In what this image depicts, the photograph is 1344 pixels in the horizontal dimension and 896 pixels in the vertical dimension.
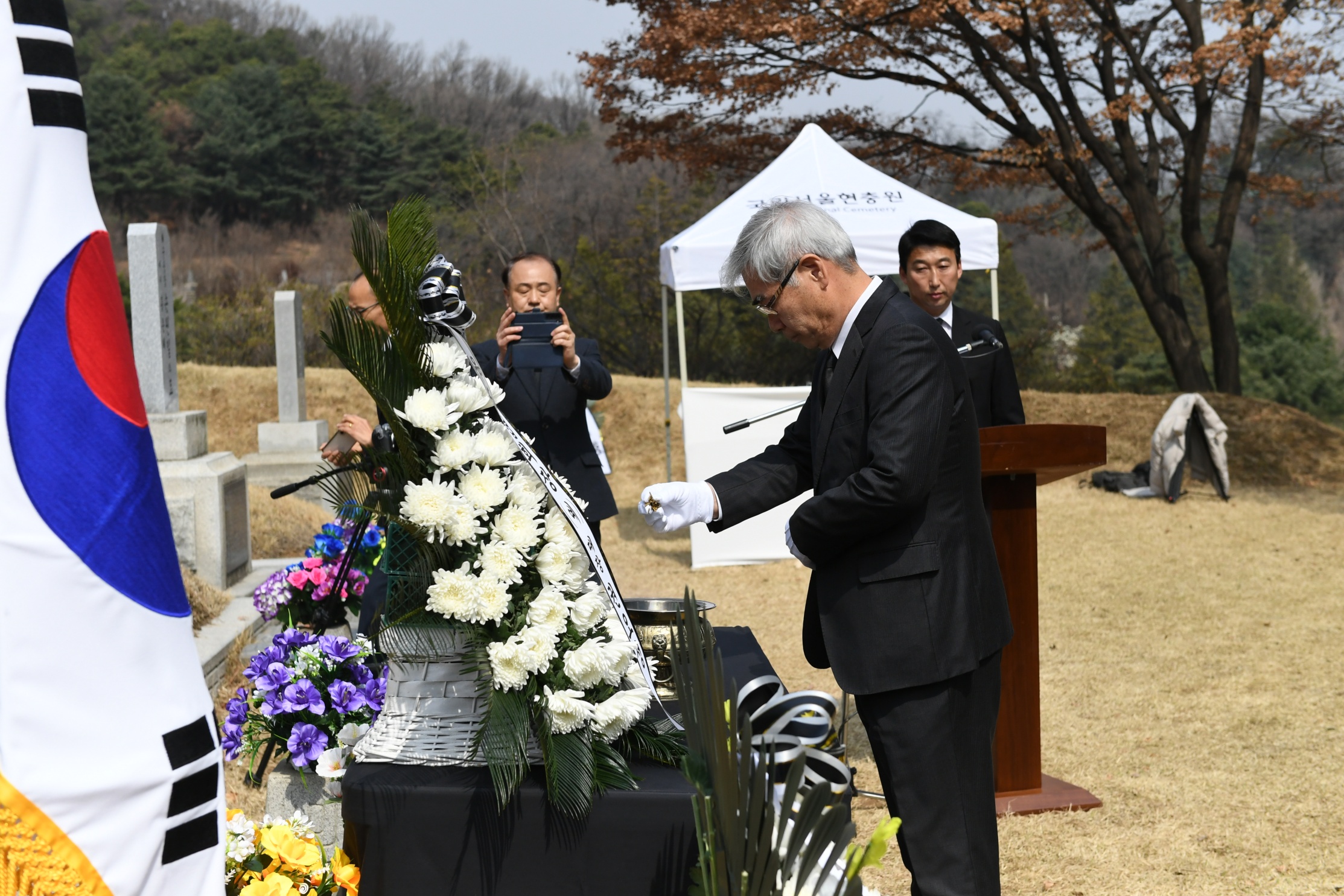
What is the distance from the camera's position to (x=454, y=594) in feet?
6.52

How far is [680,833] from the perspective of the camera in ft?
7.03

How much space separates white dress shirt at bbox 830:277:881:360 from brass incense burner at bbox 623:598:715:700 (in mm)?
710

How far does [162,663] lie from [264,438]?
35.8 feet

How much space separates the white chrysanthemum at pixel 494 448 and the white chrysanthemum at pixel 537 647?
308mm

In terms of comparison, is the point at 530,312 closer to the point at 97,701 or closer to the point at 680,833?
the point at 680,833

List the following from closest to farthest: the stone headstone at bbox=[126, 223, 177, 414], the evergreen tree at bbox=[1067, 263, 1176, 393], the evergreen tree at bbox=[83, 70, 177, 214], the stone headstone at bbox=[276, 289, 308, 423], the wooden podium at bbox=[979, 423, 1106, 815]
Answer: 1. the wooden podium at bbox=[979, 423, 1106, 815]
2. the stone headstone at bbox=[126, 223, 177, 414]
3. the stone headstone at bbox=[276, 289, 308, 423]
4. the evergreen tree at bbox=[1067, 263, 1176, 393]
5. the evergreen tree at bbox=[83, 70, 177, 214]

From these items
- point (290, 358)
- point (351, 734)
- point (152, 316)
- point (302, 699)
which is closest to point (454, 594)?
point (351, 734)

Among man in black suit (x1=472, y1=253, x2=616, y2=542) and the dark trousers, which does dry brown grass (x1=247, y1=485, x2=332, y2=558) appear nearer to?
man in black suit (x1=472, y1=253, x2=616, y2=542)

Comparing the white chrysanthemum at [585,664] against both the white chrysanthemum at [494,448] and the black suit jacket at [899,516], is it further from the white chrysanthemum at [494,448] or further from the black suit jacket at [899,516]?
the black suit jacket at [899,516]

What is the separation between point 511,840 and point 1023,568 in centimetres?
222

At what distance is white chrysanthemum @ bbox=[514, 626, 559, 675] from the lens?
79.0 inches

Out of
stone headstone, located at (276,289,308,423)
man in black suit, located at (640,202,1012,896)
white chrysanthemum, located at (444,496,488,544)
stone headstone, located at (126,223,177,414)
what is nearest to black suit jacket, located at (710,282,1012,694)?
man in black suit, located at (640,202,1012,896)

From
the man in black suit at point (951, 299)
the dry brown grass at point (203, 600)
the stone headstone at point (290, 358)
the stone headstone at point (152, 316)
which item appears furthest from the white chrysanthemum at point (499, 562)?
the stone headstone at point (290, 358)

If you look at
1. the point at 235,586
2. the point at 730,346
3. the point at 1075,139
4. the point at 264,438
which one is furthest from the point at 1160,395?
the point at 235,586
